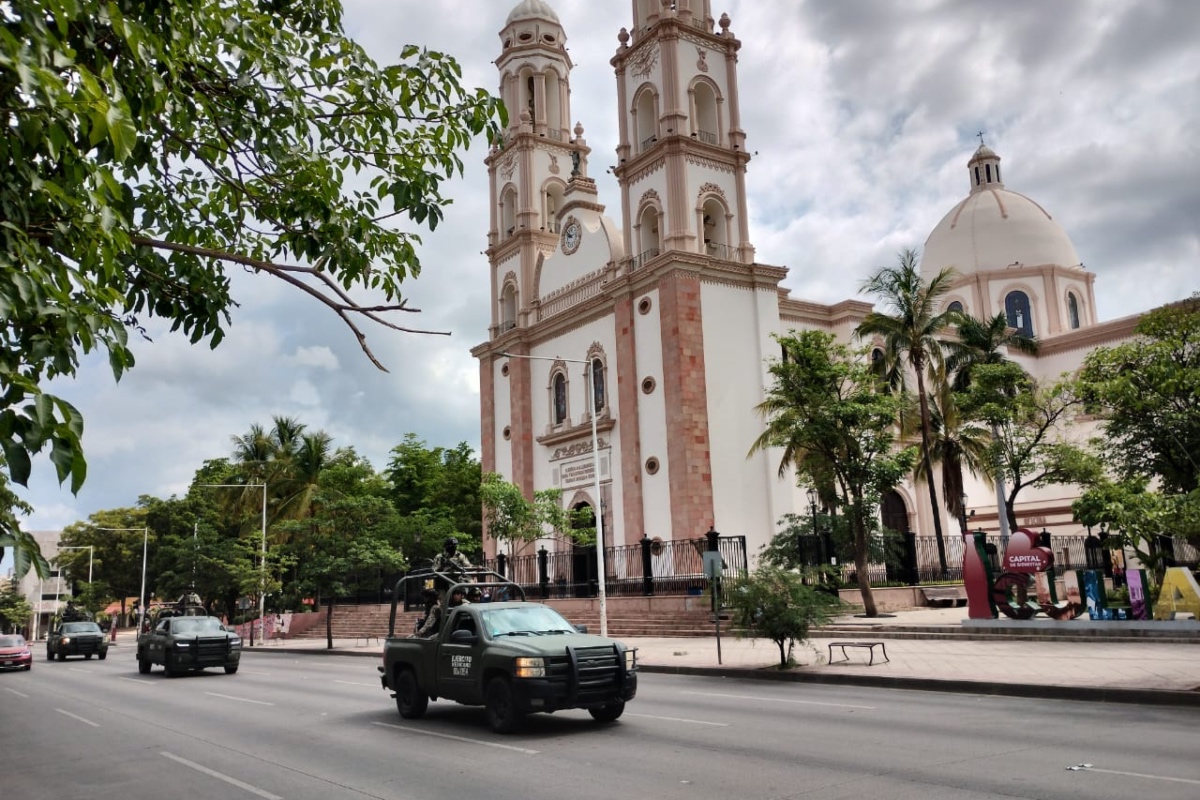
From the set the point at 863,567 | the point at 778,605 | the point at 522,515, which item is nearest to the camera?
the point at 778,605

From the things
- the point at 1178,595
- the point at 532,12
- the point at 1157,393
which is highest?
the point at 532,12

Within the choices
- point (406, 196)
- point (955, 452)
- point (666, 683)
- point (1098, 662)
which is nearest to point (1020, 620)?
point (1098, 662)

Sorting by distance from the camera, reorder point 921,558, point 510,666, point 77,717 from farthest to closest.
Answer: point 921,558 → point 77,717 → point 510,666

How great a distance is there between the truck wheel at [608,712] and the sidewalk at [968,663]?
5602mm

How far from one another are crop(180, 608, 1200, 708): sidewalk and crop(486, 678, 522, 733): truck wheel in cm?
698

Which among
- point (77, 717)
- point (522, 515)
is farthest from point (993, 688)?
point (522, 515)

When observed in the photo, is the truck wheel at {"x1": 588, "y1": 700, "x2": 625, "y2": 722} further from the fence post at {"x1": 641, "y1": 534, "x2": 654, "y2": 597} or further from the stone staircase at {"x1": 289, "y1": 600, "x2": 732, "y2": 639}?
the fence post at {"x1": 641, "y1": 534, "x2": 654, "y2": 597}

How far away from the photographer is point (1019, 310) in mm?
55375

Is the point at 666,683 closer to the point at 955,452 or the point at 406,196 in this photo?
the point at 406,196

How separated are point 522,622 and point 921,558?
28882mm

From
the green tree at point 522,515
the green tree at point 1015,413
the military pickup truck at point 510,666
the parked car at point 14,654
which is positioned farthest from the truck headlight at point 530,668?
the parked car at point 14,654

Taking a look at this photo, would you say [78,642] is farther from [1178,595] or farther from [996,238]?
[996,238]

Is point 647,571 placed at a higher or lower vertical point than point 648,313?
lower

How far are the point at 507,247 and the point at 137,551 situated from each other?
4110cm
